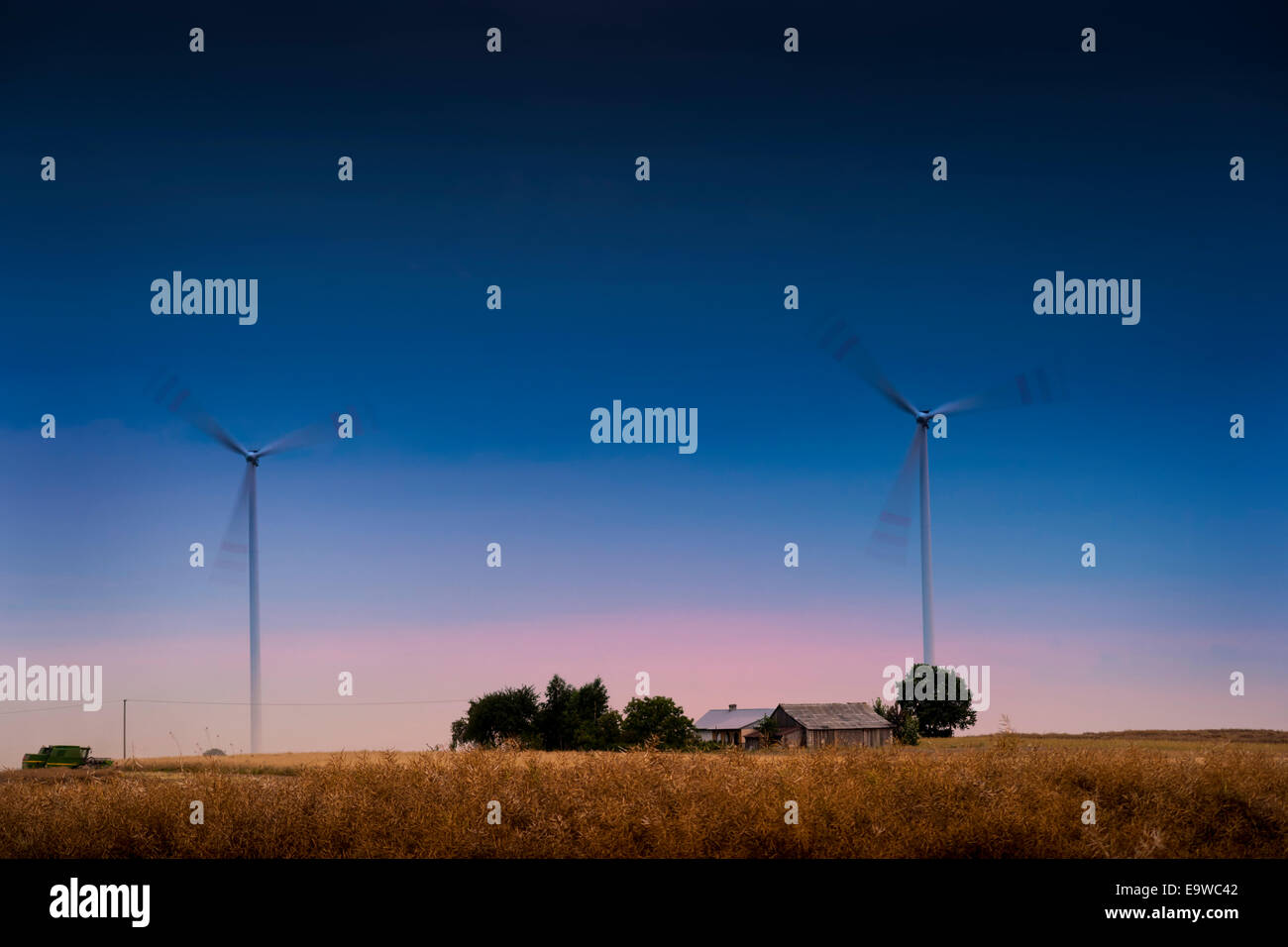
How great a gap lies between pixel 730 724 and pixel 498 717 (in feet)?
73.7

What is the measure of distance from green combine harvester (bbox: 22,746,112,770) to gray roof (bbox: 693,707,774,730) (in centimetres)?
3994

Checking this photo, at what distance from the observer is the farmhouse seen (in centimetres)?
7456

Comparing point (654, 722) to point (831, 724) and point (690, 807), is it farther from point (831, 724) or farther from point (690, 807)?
point (690, 807)

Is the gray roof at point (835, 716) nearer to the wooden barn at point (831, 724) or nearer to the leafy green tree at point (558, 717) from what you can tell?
the wooden barn at point (831, 724)

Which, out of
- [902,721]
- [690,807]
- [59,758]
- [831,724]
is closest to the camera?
[690,807]

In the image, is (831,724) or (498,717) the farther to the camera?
(498,717)

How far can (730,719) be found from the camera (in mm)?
79750

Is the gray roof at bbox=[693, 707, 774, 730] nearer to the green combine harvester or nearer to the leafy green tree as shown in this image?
the leafy green tree

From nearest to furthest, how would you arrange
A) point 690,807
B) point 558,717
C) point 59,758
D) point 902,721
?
point 690,807 → point 59,758 → point 902,721 → point 558,717

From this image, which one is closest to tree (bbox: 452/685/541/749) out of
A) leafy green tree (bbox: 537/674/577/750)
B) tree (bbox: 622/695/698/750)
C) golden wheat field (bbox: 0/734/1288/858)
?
leafy green tree (bbox: 537/674/577/750)

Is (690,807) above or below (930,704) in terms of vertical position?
above

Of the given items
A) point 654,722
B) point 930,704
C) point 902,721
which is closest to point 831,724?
point 902,721
